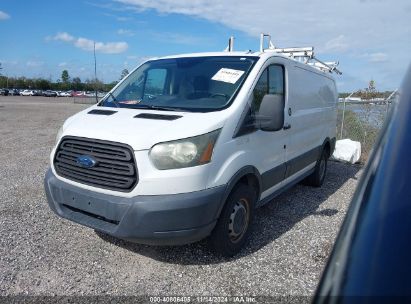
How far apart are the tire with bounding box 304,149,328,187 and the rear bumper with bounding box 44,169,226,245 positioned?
372 centimetres

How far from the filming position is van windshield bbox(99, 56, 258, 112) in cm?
369

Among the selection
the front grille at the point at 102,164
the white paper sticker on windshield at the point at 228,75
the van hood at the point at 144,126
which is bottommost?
the front grille at the point at 102,164

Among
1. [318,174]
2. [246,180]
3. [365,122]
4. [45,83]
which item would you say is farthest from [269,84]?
[45,83]

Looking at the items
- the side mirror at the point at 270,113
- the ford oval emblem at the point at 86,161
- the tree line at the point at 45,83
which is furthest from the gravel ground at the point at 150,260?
the tree line at the point at 45,83

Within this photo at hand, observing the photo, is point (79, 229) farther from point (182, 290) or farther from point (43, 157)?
point (43, 157)

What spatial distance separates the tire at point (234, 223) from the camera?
11.1 ft

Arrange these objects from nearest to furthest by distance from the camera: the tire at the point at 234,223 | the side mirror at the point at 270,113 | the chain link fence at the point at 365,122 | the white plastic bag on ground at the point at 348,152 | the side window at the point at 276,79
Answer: the tire at the point at 234,223, the side mirror at the point at 270,113, the side window at the point at 276,79, the white plastic bag on ground at the point at 348,152, the chain link fence at the point at 365,122

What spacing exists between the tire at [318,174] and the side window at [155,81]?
3.45 m

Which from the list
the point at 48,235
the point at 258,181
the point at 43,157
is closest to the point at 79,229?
the point at 48,235

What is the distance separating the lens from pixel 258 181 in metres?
3.87

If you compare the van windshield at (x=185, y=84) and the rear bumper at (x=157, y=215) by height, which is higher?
the van windshield at (x=185, y=84)

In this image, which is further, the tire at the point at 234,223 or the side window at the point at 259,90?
the side window at the point at 259,90

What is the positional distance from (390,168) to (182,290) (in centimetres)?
249

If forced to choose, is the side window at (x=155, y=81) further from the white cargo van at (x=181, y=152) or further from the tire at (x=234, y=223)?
the tire at (x=234, y=223)
